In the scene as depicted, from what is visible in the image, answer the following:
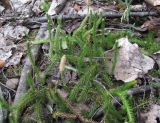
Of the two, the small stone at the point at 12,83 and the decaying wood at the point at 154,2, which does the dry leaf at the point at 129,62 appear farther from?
the small stone at the point at 12,83

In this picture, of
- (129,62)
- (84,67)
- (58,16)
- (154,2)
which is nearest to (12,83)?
(84,67)

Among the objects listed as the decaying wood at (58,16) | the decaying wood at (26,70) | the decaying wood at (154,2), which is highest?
the decaying wood at (154,2)

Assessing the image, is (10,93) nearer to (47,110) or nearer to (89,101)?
(47,110)

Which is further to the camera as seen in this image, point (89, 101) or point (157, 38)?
point (157, 38)

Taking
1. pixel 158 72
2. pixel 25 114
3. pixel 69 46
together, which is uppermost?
pixel 69 46

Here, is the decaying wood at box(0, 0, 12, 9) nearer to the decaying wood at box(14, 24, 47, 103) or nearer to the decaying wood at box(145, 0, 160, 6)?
the decaying wood at box(14, 24, 47, 103)

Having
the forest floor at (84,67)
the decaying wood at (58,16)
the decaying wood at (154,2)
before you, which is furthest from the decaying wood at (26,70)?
the decaying wood at (154,2)

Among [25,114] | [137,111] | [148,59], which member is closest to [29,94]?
[25,114]

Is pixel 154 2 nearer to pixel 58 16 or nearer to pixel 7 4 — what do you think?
pixel 58 16
